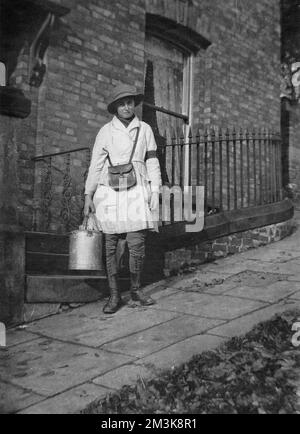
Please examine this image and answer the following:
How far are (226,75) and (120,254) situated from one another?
5.00m

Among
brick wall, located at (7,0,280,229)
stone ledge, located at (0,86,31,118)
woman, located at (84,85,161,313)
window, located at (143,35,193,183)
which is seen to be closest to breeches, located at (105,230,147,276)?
woman, located at (84,85,161,313)

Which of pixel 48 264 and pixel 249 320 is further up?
pixel 48 264

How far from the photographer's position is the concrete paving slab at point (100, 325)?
3.87m

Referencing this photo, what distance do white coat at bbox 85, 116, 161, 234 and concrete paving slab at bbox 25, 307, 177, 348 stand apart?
0.77 meters

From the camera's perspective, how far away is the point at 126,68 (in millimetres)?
6922

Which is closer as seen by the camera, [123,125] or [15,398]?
[15,398]

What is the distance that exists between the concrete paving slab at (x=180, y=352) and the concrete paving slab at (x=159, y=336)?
3.4 inches

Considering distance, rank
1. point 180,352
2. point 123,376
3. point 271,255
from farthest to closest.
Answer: point 271,255, point 180,352, point 123,376

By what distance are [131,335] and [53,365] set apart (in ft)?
2.35

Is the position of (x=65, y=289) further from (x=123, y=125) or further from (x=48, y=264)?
(x=123, y=125)

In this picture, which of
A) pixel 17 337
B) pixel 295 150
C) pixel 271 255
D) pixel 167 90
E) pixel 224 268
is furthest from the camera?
pixel 295 150

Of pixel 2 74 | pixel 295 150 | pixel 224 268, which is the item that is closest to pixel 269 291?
pixel 224 268

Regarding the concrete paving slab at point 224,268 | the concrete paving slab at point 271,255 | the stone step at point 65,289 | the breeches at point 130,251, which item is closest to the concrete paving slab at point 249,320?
the breeches at point 130,251

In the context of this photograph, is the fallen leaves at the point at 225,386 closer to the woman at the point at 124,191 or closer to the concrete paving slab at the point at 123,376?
the concrete paving slab at the point at 123,376
